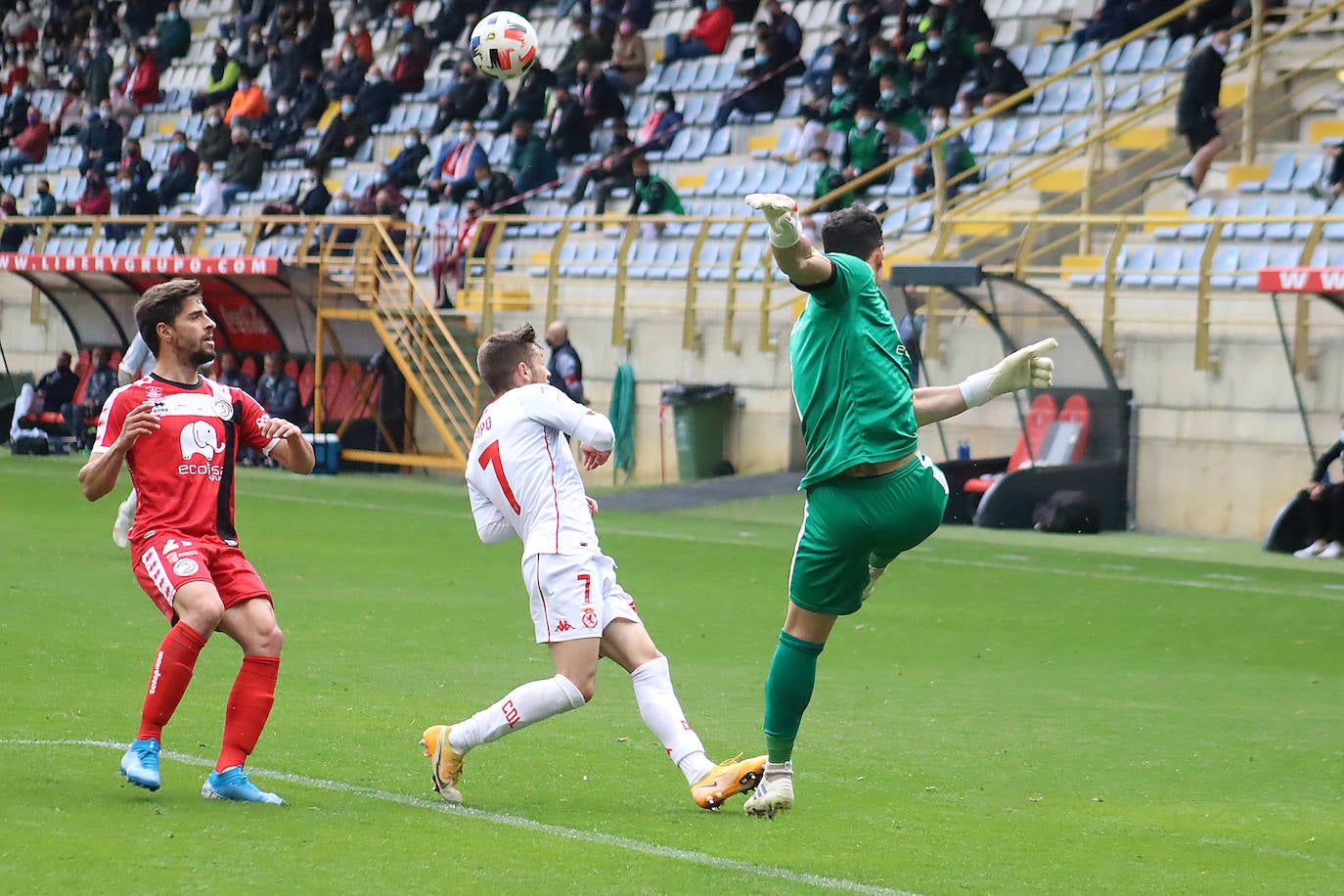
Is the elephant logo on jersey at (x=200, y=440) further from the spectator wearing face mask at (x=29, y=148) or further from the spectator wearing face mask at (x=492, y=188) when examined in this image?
the spectator wearing face mask at (x=29, y=148)

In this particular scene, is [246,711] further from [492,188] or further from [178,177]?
[178,177]

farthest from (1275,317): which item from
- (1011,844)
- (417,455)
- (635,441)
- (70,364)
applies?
(70,364)

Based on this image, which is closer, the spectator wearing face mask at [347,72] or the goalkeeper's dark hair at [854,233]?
the goalkeeper's dark hair at [854,233]

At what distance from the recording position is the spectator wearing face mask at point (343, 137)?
29.6 meters

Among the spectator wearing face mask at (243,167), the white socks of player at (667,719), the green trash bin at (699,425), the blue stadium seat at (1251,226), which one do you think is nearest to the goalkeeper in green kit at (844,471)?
the white socks of player at (667,719)

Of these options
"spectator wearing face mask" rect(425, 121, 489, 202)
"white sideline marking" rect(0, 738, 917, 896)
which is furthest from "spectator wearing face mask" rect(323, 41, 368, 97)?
"white sideline marking" rect(0, 738, 917, 896)

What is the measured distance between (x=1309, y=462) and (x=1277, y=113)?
533 centimetres

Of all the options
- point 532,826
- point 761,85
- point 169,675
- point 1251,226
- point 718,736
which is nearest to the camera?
point 532,826

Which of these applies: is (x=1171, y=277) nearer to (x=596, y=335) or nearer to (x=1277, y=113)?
(x=1277, y=113)

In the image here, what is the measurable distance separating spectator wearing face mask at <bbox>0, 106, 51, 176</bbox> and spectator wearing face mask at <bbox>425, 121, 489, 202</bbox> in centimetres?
1270

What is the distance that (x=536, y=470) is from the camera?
5.90 meters

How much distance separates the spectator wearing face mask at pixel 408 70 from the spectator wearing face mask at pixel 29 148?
31.6ft

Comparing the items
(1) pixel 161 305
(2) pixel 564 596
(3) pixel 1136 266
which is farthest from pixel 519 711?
(3) pixel 1136 266

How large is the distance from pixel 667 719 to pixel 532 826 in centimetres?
60
